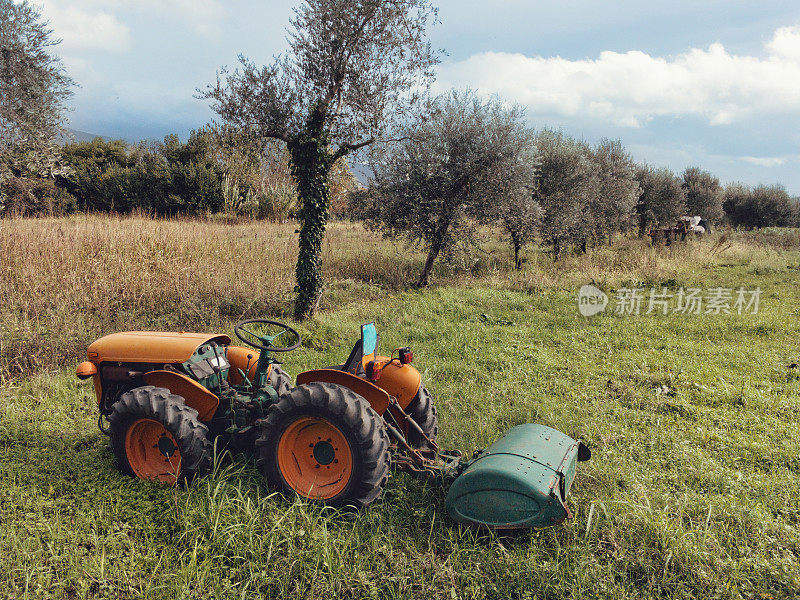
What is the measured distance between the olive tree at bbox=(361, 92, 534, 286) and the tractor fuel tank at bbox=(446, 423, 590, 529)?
30.9 ft

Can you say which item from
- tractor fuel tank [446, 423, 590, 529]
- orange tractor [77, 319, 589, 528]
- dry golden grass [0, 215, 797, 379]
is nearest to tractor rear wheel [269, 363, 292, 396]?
orange tractor [77, 319, 589, 528]

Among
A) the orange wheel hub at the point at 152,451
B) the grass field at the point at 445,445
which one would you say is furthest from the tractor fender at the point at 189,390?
the grass field at the point at 445,445

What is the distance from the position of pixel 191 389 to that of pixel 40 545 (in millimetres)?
1207

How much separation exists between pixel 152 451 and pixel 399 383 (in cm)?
188

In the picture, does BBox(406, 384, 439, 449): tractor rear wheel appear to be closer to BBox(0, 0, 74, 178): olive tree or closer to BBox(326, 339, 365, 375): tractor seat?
BBox(326, 339, 365, 375): tractor seat

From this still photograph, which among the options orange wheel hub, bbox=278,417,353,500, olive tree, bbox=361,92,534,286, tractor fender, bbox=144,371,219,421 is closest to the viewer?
orange wheel hub, bbox=278,417,353,500

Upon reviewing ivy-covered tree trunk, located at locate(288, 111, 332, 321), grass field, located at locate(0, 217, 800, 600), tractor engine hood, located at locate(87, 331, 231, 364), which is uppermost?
ivy-covered tree trunk, located at locate(288, 111, 332, 321)

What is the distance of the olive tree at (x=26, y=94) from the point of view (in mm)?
14414

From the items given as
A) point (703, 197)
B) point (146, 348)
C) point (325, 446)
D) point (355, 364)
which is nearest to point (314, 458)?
point (325, 446)

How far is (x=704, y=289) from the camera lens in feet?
37.7

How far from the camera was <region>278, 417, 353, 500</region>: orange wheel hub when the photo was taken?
3148mm

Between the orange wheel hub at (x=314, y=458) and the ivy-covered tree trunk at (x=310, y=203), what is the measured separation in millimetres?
5477

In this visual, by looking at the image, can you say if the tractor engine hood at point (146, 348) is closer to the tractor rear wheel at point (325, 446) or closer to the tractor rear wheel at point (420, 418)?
the tractor rear wheel at point (325, 446)

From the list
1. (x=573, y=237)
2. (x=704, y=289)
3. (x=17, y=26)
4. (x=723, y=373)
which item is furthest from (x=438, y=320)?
(x=17, y=26)
